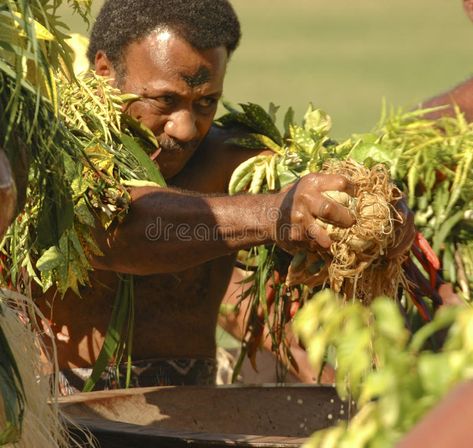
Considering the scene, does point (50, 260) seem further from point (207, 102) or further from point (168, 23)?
point (168, 23)

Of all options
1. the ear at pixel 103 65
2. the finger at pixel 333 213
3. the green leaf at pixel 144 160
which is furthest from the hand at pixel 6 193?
the ear at pixel 103 65

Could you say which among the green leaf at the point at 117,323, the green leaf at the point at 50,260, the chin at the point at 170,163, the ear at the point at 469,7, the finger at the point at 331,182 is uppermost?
the ear at the point at 469,7

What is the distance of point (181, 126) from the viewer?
4.03 metres

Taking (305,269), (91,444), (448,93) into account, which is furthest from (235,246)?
(448,93)

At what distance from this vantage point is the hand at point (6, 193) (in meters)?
2.18

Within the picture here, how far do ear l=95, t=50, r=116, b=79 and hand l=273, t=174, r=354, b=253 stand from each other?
1062mm

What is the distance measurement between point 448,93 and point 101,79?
5.10ft

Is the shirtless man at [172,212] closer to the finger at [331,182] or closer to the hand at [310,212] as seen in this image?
the hand at [310,212]

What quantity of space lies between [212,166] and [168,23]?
1.54ft

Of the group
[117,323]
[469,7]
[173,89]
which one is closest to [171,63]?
[173,89]

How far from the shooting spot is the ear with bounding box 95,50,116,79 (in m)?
4.27

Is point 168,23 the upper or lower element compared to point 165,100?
upper

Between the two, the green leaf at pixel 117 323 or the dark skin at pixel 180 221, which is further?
the green leaf at pixel 117 323

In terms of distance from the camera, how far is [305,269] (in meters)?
3.55
